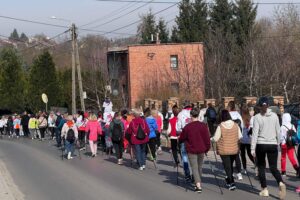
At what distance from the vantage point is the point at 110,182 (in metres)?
13.9

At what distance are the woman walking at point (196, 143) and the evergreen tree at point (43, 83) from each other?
5737 cm

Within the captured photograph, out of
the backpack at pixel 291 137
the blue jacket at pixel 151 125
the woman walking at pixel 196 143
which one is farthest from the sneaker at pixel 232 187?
the blue jacket at pixel 151 125

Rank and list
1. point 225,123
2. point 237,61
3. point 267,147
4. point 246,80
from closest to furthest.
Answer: point 267,147 → point 225,123 → point 246,80 → point 237,61

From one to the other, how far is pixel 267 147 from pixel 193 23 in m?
54.8

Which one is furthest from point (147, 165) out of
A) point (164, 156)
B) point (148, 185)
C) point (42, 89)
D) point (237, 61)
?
point (42, 89)

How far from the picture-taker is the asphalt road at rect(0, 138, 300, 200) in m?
11.6

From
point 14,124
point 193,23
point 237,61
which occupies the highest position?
point 193,23

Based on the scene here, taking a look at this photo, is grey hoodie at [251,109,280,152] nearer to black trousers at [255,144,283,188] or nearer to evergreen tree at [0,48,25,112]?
black trousers at [255,144,283,188]

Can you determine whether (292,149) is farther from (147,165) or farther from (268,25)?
(268,25)

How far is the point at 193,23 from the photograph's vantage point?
64.5m

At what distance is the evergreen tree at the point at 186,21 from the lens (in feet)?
212

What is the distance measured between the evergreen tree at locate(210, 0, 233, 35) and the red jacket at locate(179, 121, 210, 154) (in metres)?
48.4

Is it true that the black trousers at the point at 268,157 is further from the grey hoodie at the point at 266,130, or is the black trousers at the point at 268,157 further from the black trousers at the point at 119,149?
the black trousers at the point at 119,149

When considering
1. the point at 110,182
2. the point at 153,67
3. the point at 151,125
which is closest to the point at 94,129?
the point at 151,125
